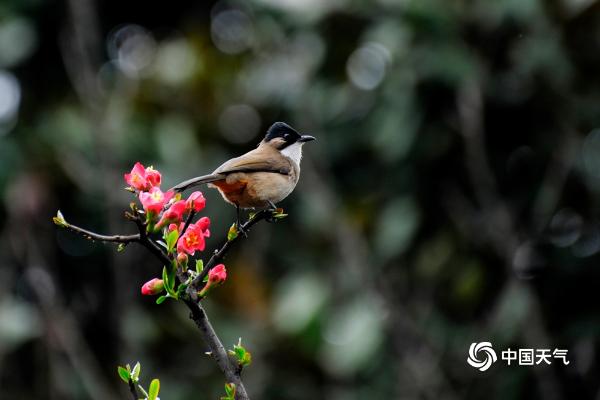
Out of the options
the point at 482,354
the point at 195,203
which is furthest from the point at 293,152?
the point at 482,354

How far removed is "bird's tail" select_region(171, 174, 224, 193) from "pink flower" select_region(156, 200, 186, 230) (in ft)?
0.89

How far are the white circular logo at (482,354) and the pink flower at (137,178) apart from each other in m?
4.49

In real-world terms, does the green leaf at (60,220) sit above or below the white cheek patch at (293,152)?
below

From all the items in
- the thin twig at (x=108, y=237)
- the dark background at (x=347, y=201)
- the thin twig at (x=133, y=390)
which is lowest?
the thin twig at (x=133, y=390)

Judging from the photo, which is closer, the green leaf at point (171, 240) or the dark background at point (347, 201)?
the green leaf at point (171, 240)

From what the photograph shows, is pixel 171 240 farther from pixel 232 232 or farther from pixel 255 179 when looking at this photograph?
pixel 255 179

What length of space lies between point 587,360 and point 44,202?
5021mm

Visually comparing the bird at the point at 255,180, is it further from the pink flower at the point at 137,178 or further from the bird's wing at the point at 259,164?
the pink flower at the point at 137,178

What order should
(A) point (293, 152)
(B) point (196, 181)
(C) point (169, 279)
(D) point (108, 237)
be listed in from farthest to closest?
(A) point (293, 152) < (B) point (196, 181) < (C) point (169, 279) < (D) point (108, 237)

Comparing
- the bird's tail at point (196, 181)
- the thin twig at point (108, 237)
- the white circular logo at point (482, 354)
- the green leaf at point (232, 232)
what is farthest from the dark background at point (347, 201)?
the thin twig at point (108, 237)

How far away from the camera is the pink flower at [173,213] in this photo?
1722 mm

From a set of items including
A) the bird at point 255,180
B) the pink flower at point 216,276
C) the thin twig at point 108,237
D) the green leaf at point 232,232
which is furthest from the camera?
the bird at point 255,180

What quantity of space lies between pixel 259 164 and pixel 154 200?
1325mm

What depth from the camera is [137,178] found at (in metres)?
1.77
